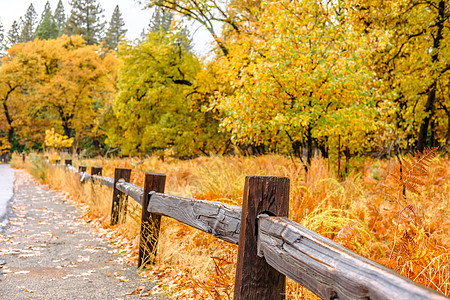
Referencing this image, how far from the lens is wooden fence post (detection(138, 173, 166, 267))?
421 centimetres

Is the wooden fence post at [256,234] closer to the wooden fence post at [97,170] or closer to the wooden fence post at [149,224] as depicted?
the wooden fence post at [149,224]

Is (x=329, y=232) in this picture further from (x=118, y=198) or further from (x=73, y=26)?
(x=73, y=26)

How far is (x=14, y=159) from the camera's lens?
88.1 feet

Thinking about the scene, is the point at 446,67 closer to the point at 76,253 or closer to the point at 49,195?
the point at 76,253

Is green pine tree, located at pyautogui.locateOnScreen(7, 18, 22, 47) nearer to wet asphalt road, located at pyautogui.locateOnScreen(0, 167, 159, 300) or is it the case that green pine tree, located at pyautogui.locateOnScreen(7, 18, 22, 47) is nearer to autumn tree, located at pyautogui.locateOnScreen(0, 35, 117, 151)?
autumn tree, located at pyautogui.locateOnScreen(0, 35, 117, 151)

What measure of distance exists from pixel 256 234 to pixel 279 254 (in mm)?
292

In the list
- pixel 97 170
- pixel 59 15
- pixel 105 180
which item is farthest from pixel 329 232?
pixel 59 15

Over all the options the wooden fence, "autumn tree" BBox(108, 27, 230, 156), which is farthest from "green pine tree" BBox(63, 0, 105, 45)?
the wooden fence

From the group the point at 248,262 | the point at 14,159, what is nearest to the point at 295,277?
the point at 248,262

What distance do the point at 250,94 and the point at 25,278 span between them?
503 cm

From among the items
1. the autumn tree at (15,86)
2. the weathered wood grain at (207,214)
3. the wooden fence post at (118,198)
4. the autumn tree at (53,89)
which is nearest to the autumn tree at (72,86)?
the autumn tree at (53,89)

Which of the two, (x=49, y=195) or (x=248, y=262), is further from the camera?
(x=49, y=195)

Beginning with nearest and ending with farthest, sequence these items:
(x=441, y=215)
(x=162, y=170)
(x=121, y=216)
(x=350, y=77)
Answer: (x=441, y=215), (x=121, y=216), (x=350, y=77), (x=162, y=170)

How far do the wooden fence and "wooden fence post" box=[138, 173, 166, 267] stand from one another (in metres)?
0.78
